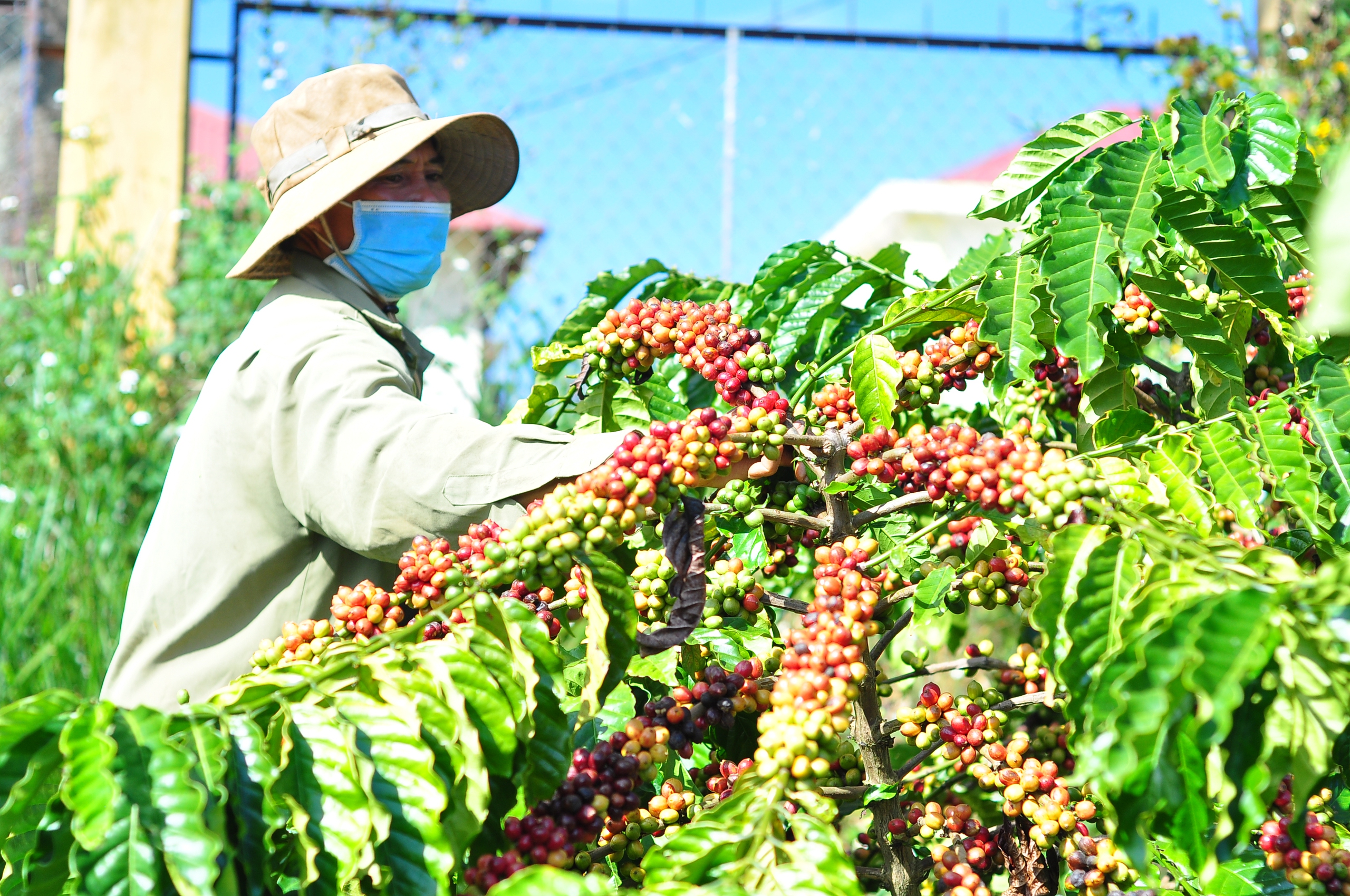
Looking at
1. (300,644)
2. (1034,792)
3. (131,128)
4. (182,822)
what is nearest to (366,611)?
(300,644)

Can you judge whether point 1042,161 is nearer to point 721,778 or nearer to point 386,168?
point 721,778

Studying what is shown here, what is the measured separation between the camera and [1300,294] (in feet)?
5.33

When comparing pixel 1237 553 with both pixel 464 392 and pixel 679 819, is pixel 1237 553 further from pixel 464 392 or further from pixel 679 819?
pixel 464 392

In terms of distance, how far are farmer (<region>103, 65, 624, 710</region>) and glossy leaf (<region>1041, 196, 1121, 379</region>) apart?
0.56 meters

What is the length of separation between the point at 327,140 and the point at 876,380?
4.09 ft

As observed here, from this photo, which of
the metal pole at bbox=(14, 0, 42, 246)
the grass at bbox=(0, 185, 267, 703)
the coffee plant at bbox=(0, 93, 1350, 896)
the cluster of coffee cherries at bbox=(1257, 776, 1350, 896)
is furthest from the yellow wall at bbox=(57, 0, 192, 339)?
the cluster of coffee cherries at bbox=(1257, 776, 1350, 896)

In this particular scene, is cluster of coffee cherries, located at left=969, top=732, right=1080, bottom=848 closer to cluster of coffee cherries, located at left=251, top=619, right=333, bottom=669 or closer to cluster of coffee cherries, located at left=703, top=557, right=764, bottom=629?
cluster of coffee cherries, located at left=703, top=557, right=764, bottom=629

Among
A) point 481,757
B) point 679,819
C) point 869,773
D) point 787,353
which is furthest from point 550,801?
point 787,353

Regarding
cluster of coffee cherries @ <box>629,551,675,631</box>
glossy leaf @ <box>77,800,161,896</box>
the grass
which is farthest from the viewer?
the grass

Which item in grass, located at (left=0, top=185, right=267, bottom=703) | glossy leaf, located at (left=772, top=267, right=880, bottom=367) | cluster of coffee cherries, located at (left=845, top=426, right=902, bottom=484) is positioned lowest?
grass, located at (left=0, top=185, right=267, bottom=703)

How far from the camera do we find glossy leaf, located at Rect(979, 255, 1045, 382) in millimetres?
1414

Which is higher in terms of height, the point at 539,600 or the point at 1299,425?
the point at 1299,425

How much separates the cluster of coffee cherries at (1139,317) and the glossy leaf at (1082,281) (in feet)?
0.53

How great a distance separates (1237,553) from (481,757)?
2.20 ft
